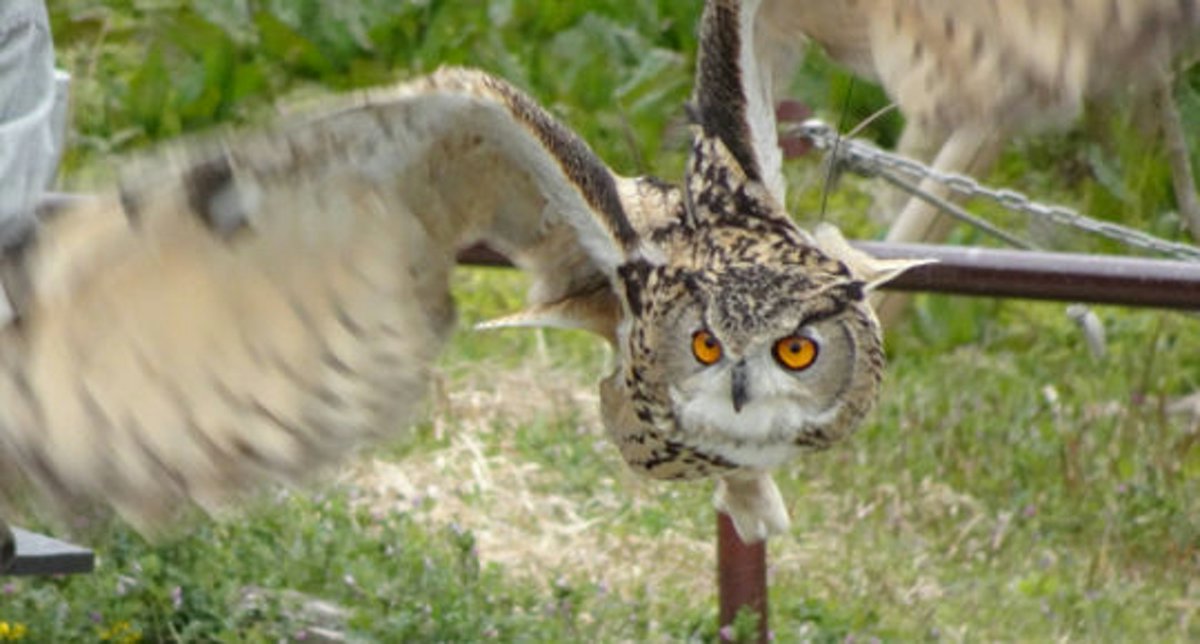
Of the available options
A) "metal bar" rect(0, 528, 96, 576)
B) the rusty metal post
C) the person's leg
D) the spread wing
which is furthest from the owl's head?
"metal bar" rect(0, 528, 96, 576)

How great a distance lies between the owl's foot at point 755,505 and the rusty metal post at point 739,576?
89cm

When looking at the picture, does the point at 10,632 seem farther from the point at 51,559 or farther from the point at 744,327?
the point at 744,327

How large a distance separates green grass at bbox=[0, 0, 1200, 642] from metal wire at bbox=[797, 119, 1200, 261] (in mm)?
176

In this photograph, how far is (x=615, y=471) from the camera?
5.28 metres

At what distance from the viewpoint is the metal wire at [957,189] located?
142 inches

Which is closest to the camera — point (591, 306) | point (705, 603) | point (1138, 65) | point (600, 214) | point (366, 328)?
point (1138, 65)

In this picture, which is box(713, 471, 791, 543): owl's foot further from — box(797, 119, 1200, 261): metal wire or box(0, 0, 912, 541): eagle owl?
box(797, 119, 1200, 261): metal wire

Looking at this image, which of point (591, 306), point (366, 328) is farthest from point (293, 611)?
point (366, 328)

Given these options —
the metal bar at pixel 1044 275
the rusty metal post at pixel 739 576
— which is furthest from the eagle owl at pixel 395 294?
the rusty metal post at pixel 739 576

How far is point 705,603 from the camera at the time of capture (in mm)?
4605

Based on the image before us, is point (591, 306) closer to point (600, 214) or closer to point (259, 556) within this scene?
point (600, 214)

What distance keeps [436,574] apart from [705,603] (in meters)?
0.54

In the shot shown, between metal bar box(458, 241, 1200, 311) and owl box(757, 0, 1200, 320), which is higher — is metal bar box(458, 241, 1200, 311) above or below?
below

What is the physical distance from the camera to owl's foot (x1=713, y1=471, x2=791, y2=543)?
307 centimetres
